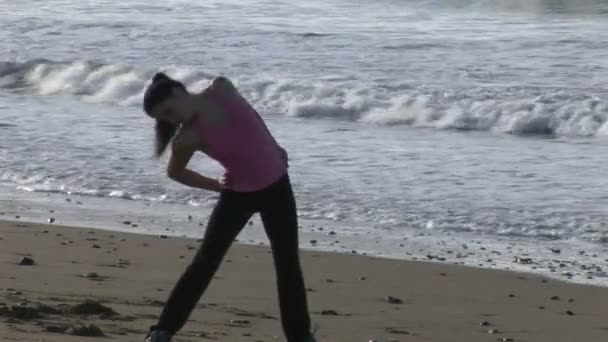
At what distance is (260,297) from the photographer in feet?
24.5

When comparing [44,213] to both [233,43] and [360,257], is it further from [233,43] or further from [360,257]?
[233,43]

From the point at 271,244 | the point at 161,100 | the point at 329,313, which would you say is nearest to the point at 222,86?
the point at 161,100

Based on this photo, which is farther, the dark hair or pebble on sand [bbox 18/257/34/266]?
pebble on sand [bbox 18/257/34/266]

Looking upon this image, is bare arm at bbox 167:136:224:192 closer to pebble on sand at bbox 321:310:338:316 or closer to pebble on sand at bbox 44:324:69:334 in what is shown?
pebble on sand at bbox 44:324:69:334

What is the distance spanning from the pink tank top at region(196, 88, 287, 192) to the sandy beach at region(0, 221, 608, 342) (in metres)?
1.01

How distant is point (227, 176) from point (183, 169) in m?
0.22

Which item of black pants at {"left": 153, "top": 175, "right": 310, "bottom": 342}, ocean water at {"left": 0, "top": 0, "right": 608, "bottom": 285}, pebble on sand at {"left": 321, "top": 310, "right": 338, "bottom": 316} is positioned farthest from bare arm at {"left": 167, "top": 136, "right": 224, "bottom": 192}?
ocean water at {"left": 0, "top": 0, "right": 608, "bottom": 285}

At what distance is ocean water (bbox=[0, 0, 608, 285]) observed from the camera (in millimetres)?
10195

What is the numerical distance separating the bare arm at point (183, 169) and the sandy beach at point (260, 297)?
954 millimetres

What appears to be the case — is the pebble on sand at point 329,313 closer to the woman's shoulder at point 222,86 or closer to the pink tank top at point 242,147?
the pink tank top at point 242,147

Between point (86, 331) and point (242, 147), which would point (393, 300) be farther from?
point (242, 147)

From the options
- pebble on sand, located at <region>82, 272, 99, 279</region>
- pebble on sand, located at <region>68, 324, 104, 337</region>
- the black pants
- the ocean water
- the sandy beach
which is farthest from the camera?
the ocean water

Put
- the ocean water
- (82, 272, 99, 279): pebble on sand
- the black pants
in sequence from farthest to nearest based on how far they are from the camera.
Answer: the ocean water → (82, 272, 99, 279): pebble on sand → the black pants

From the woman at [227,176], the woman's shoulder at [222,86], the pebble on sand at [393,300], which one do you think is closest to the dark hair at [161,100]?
the woman at [227,176]
